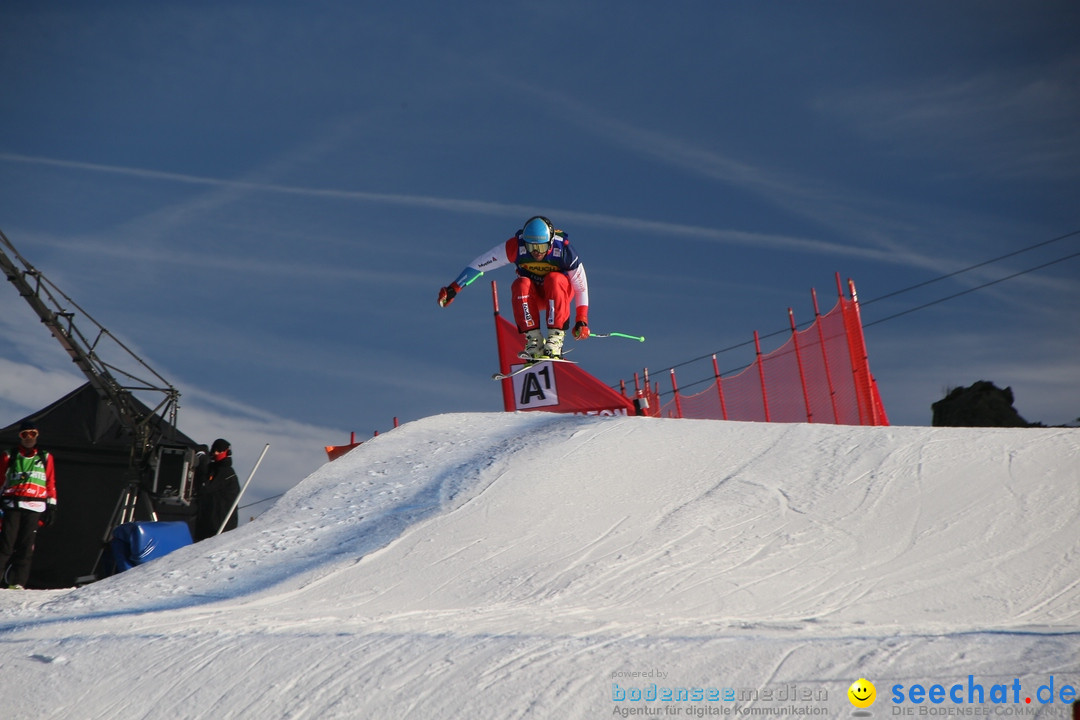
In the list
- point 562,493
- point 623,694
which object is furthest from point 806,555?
point 623,694

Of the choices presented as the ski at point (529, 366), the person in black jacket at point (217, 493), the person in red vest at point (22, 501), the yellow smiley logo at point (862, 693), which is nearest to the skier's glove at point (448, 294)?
the ski at point (529, 366)

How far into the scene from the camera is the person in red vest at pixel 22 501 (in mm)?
7836

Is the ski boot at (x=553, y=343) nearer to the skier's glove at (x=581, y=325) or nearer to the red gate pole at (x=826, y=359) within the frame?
the skier's glove at (x=581, y=325)

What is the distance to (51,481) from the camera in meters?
8.06

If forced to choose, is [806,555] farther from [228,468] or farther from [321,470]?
[228,468]

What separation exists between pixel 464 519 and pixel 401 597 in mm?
1270

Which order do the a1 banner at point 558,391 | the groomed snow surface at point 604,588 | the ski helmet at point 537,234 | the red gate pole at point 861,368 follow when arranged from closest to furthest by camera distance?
1. the groomed snow surface at point 604,588
2. the ski helmet at point 537,234
3. the a1 banner at point 558,391
4. the red gate pole at point 861,368

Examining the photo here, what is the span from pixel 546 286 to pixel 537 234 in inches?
21.8

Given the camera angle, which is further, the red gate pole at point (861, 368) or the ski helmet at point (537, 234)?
the red gate pole at point (861, 368)

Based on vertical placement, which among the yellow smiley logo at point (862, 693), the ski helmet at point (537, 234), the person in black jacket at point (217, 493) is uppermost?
the ski helmet at point (537, 234)

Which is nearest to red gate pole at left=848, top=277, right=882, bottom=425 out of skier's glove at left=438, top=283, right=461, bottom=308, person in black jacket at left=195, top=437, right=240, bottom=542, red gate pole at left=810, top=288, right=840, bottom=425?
red gate pole at left=810, top=288, right=840, bottom=425

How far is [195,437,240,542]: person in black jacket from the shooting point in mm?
8859

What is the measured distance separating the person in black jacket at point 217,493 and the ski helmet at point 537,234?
3757 millimetres

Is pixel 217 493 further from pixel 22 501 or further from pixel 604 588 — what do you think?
pixel 604 588
